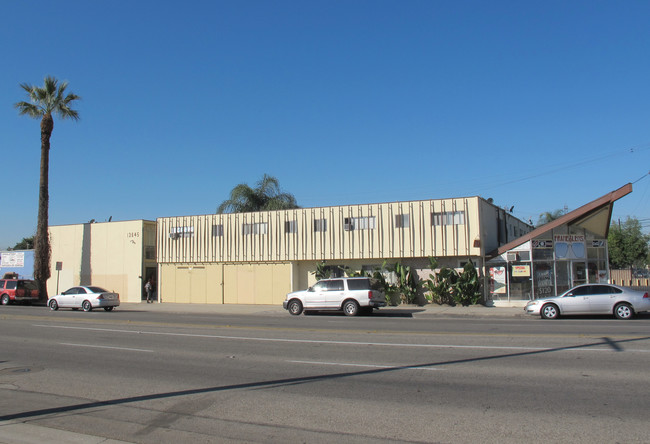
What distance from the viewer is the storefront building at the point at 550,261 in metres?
25.9

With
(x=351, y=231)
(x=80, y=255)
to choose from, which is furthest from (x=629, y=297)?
(x=80, y=255)

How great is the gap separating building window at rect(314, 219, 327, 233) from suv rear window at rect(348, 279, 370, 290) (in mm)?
7586

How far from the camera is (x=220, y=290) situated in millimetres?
33312

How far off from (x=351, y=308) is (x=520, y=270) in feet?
30.7

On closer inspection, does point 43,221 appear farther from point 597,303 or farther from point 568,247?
point 597,303

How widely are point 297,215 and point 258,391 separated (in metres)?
23.5

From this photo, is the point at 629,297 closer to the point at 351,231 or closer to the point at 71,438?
the point at 351,231

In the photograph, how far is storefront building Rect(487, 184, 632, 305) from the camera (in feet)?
85.1

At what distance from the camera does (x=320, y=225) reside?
30.5m

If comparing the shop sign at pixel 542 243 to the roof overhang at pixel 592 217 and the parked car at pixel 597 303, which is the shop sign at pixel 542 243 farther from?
the parked car at pixel 597 303

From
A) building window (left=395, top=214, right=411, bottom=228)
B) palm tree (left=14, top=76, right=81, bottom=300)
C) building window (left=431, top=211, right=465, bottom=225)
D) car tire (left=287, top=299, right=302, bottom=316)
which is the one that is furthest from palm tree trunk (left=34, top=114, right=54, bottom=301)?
building window (left=431, top=211, right=465, bottom=225)

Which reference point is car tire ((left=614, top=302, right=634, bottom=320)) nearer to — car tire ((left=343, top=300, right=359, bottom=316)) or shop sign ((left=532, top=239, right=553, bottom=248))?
shop sign ((left=532, top=239, right=553, bottom=248))

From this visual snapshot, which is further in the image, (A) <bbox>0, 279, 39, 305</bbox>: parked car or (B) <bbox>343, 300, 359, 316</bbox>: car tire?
(A) <bbox>0, 279, 39, 305</bbox>: parked car

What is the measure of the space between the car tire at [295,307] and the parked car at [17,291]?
21.4 m
